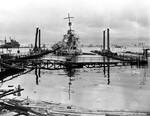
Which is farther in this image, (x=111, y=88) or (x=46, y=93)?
(x=111, y=88)

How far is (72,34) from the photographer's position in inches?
3996

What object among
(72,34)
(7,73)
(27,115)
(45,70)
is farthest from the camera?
(72,34)

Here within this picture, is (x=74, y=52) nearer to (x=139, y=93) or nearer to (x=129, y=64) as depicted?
(x=129, y=64)

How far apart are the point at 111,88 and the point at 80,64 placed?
22018mm

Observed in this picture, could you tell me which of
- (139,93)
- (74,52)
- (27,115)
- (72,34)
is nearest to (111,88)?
(139,93)

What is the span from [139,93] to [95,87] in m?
5.65

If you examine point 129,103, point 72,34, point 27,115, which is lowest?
point 129,103

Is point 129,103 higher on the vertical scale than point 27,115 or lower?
lower

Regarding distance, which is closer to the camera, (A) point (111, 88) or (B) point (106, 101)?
(B) point (106, 101)

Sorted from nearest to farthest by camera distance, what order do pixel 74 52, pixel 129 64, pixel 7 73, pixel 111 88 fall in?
pixel 111 88, pixel 7 73, pixel 129 64, pixel 74 52

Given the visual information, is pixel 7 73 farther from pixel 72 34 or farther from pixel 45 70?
pixel 72 34

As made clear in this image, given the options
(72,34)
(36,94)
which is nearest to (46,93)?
(36,94)

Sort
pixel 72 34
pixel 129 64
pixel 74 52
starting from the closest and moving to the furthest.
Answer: pixel 129 64 → pixel 74 52 → pixel 72 34

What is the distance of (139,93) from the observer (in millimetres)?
23922
